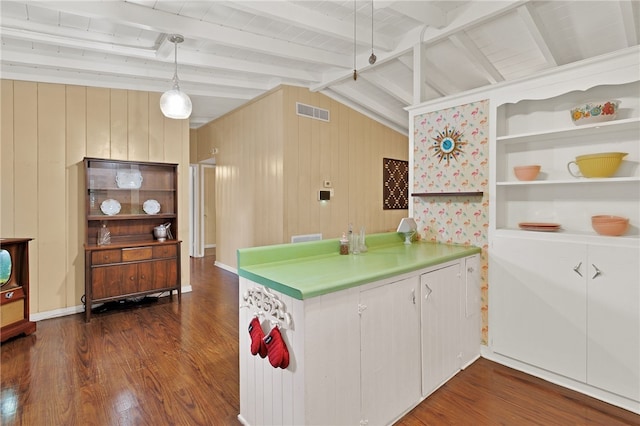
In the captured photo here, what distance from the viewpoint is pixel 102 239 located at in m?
4.01

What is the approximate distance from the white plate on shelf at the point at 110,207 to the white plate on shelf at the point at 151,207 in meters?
0.31

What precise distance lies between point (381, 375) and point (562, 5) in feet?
11.0

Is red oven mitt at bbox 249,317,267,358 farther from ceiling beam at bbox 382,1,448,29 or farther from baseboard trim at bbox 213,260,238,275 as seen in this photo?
baseboard trim at bbox 213,260,238,275

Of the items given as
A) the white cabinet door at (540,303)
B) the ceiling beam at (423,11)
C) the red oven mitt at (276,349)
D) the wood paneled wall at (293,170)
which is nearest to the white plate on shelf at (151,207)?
the wood paneled wall at (293,170)

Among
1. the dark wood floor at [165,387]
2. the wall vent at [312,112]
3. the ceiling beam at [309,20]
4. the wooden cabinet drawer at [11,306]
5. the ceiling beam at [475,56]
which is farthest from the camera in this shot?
the wall vent at [312,112]

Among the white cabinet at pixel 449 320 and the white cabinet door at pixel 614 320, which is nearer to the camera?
the white cabinet door at pixel 614 320

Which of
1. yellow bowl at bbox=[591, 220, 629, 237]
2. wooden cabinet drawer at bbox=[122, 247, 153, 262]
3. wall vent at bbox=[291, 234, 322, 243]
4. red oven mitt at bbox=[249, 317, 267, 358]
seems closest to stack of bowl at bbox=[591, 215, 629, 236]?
yellow bowl at bbox=[591, 220, 629, 237]

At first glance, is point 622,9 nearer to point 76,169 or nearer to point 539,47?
point 539,47

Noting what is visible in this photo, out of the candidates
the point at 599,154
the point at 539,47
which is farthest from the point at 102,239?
the point at 539,47

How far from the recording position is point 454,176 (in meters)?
2.93

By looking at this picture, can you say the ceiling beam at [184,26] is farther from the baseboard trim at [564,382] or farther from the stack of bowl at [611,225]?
the baseboard trim at [564,382]

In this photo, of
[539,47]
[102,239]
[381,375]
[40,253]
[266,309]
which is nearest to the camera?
[266,309]

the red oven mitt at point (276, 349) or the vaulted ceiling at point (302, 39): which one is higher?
the vaulted ceiling at point (302, 39)

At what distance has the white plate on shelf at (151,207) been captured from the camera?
436 cm
